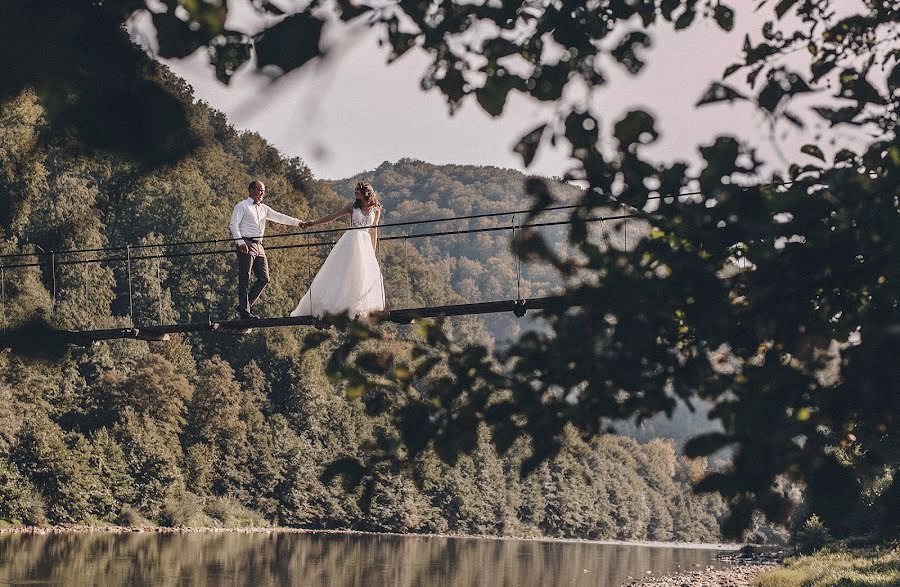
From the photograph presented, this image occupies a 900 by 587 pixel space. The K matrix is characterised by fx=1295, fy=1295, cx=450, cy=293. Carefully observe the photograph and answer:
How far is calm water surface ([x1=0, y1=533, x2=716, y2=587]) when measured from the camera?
785 inches

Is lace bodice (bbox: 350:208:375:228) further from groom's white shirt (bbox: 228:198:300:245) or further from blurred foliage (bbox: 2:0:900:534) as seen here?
blurred foliage (bbox: 2:0:900:534)

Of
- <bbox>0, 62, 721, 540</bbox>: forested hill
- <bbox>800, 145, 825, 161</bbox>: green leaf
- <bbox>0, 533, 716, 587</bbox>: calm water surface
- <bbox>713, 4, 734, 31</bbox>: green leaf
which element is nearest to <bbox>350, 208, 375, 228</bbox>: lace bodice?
<bbox>713, 4, 734, 31</bbox>: green leaf

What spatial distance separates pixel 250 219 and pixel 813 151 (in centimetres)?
924

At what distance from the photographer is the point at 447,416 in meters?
3.03

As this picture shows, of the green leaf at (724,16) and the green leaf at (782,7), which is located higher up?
the green leaf at (724,16)

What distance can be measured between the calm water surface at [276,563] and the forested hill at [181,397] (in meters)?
2.14

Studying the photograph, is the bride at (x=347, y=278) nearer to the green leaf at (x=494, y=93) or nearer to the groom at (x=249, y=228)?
the groom at (x=249, y=228)

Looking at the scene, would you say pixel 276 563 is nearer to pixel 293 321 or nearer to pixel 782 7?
pixel 293 321

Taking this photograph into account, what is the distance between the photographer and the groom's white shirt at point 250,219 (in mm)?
11828

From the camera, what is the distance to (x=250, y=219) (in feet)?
39.2

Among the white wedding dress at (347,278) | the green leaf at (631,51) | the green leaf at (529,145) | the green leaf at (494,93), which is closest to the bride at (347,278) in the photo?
the white wedding dress at (347,278)

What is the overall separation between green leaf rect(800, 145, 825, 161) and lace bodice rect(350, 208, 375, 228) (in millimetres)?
8675

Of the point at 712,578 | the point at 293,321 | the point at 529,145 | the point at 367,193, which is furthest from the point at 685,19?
the point at 712,578

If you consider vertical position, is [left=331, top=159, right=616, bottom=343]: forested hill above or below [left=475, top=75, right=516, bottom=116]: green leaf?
above
